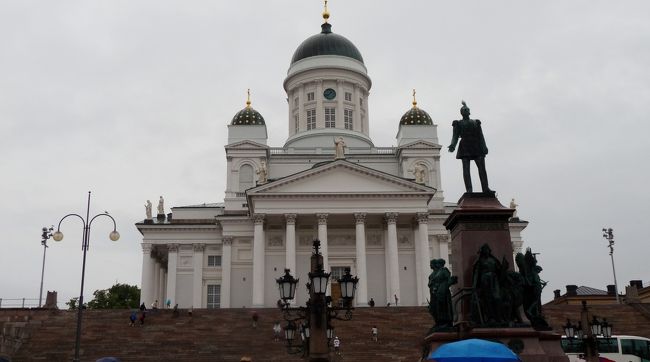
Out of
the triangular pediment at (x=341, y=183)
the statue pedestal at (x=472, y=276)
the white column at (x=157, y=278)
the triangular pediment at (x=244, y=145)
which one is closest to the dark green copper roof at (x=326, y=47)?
the triangular pediment at (x=244, y=145)

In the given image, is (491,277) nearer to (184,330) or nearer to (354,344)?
(354,344)

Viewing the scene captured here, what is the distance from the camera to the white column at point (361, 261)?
160 feet

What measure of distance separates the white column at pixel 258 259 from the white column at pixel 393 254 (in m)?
8.97

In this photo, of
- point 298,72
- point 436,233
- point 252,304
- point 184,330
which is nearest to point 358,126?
point 298,72

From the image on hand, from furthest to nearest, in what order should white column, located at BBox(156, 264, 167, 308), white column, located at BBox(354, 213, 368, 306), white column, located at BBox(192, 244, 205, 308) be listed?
1. white column, located at BBox(156, 264, 167, 308)
2. white column, located at BBox(192, 244, 205, 308)
3. white column, located at BBox(354, 213, 368, 306)

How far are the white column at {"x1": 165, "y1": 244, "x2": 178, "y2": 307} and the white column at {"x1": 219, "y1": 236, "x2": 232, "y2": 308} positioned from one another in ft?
12.7

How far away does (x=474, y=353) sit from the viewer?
8016 millimetres

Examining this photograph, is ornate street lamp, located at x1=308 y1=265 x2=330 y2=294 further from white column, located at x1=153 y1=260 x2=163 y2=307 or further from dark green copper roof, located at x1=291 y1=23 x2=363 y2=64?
dark green copper roof, located at x1=291 y1=23 x2=363 y2=64

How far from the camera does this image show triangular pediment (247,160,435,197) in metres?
50.8

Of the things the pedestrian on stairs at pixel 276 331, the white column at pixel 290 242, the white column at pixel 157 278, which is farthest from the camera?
the white column at pixel 157 278

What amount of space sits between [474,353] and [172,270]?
50351 millimetres

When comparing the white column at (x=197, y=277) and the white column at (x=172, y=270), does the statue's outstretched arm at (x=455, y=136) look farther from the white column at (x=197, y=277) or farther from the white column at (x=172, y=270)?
the white column at (x=172, y=270)

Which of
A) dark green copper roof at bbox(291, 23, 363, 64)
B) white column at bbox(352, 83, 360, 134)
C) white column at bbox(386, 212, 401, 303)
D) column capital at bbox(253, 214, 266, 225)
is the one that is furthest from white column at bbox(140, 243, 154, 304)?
dark green copper roof at bbox(291, 23, 363, 64)

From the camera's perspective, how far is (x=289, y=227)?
50.7 meters
